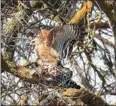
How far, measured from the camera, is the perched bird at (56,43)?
19.7 feet

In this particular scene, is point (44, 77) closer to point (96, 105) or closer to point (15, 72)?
point (15, 72)

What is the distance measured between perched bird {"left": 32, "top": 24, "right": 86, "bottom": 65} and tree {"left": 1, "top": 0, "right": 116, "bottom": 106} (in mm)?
86

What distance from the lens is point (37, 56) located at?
6.26m

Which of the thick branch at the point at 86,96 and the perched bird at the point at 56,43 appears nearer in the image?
the perched bird at the point at 56,43

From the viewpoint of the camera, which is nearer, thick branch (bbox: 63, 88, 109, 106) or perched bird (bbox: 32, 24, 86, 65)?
perched bird (bbox: 32, 24, 86, 65)

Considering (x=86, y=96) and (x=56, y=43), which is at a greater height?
(x=56, y=43)

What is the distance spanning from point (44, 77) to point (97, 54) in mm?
2014

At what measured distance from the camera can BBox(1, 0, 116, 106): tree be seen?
6031 millimetres

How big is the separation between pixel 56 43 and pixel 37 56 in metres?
0.32

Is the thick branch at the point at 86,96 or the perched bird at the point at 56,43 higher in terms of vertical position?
the perched bird at the point at 56,43

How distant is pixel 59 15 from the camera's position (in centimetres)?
677

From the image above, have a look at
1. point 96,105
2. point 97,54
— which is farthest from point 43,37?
point 97,54

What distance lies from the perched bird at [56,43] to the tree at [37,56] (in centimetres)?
9

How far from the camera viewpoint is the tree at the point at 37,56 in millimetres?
6031
